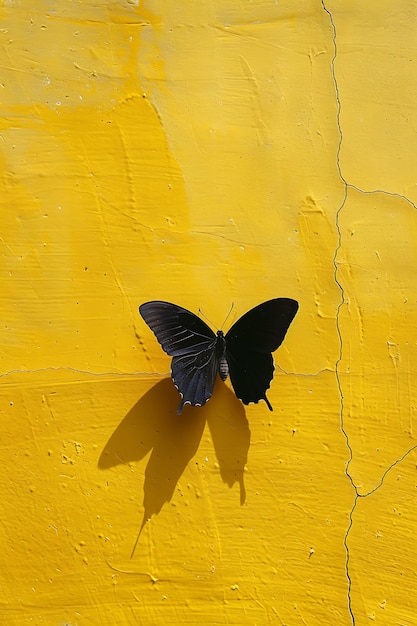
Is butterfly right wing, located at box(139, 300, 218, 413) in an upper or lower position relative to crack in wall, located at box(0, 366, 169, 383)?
upper

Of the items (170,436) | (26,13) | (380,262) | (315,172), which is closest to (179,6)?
(26,13)

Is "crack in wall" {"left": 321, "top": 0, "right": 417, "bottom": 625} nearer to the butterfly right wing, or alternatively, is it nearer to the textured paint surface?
the textured paint surface

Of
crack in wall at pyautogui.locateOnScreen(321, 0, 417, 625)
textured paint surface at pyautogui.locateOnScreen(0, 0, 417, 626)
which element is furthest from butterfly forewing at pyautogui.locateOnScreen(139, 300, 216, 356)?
crack in wall at pyautogui.locateOnScreen(321, 0, 417, 625)

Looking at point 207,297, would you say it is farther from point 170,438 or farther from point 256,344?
point 170,438

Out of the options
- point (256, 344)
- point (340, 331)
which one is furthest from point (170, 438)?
point (340, 331)

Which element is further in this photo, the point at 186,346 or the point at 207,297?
the point at 207,297

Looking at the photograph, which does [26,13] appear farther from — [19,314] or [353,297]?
[353,297]
